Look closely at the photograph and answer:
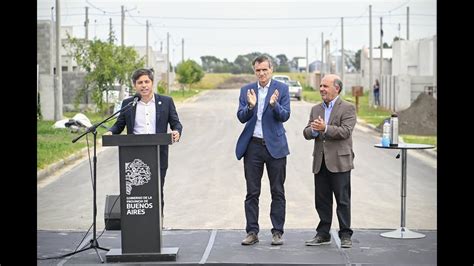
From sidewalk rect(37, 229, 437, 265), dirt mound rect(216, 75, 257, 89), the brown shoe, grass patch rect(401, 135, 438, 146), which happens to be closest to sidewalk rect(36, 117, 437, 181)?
grass patch rect(401, 135, 438, 146)

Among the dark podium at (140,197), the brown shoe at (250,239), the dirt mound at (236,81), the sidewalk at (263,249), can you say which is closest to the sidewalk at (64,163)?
the sidewalk at (263,249)

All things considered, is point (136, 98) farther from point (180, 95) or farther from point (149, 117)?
point (180, 95)

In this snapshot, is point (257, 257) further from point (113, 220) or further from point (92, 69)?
point (92, 69)

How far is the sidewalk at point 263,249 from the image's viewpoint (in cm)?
932

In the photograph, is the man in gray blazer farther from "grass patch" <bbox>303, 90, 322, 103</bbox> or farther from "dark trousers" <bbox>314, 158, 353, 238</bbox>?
"grass patch" <bbox>303, 90, 322, 103</bbox>

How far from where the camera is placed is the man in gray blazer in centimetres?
986

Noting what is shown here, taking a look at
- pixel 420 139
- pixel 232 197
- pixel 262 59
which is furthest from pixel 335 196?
pixel 420 139

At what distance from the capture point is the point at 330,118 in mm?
9977

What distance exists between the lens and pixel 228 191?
16.4 metres

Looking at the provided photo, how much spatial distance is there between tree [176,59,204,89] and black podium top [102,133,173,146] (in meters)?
81.4

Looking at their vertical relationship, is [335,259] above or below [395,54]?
below

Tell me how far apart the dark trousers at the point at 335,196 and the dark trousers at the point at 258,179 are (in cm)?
44

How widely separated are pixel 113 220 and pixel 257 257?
2.30 m
